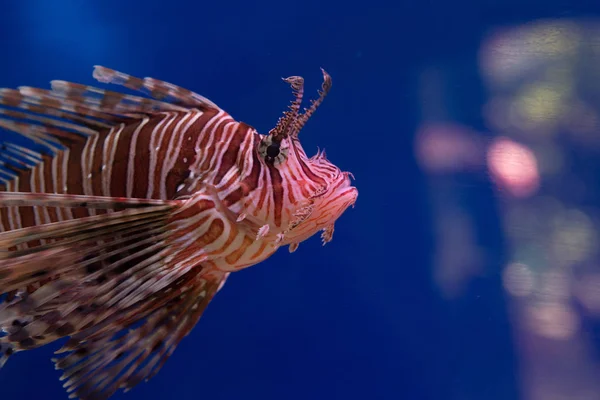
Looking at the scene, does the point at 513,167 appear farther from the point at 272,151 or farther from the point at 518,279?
the point at 272,151

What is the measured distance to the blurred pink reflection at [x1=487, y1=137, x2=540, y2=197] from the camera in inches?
67.7

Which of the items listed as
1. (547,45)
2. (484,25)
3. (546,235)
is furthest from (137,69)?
(546,235)

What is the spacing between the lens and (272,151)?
113 cm

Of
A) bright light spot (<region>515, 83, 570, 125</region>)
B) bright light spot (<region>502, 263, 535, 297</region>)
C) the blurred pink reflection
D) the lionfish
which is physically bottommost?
bright light spot (<region>502, 263, 535, 297</region>)

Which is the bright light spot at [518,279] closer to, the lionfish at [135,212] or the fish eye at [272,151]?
the lionfish at [135,212]

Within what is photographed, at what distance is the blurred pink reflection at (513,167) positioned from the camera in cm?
172

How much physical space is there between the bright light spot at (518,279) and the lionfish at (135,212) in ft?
2.75

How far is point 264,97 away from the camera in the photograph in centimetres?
192

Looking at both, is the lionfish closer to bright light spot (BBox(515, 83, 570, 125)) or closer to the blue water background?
the blue water background

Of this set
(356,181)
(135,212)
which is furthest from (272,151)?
(356,181)

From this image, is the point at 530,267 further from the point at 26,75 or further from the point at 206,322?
the point at 26,75

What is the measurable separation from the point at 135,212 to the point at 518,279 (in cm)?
139

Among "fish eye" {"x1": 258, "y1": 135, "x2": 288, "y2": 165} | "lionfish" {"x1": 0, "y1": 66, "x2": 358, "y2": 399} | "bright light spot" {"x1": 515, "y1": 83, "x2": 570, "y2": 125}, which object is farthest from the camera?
"bright light spot" {"x1": 515, "y1": 83, "x2": 570, "y2": 125}

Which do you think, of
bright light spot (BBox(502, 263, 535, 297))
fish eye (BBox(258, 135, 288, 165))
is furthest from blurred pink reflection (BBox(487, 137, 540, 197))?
fish eye (BBox(258, 135, 288, 165))
